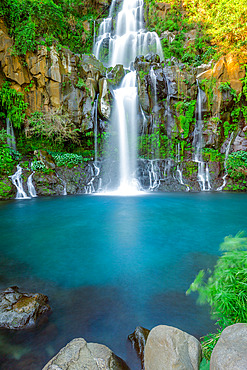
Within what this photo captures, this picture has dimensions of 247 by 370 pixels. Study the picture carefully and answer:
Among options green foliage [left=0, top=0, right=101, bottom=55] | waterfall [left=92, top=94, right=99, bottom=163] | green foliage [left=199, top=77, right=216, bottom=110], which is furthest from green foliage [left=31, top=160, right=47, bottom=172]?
green foliage [left=199, top=77, right=216, bottom=110]

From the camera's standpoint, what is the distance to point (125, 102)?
579 inches

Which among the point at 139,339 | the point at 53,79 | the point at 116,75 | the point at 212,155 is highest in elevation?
the point at 116,75

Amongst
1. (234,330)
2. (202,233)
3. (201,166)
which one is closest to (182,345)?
(234,330)

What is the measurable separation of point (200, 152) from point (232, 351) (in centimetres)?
1455

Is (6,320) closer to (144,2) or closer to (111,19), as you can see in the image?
(111,19)

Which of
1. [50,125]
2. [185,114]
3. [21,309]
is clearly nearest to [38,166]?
[50,125]

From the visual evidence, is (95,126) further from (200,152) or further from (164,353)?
(164,353)

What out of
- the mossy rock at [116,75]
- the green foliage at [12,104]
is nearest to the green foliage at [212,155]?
the mossy rock at [116,75]

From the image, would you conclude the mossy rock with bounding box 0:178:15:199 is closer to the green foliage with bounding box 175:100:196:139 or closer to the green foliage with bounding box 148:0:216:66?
the green foliage with bounding box 175:100:196:139

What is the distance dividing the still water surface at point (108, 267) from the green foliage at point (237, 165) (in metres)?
6.06

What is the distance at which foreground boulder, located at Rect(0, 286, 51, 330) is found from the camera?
2.20 meters

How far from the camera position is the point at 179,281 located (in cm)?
318

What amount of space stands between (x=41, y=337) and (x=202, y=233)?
15.5 feet

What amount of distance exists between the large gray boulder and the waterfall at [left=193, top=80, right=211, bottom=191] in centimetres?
1313
